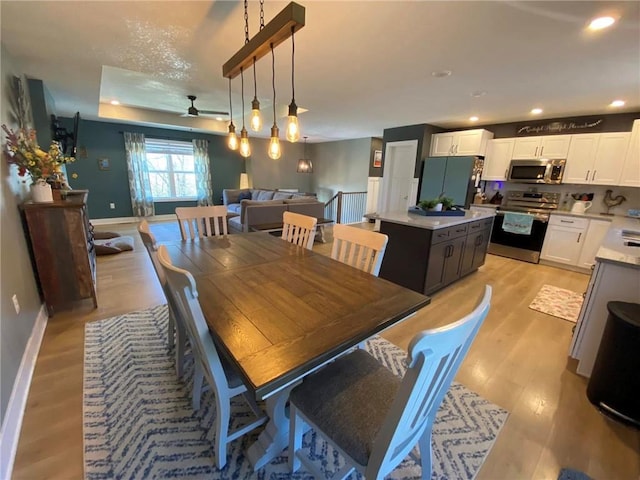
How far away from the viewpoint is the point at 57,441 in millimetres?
1368

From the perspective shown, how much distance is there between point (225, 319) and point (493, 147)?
549cm

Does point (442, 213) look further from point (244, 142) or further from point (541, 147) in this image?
point (541, 147)

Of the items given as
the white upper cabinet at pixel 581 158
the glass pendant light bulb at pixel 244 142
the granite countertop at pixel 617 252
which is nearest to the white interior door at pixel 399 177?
the white upper cabinet at pixel 581 158

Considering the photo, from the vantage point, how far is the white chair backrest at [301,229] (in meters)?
2.32

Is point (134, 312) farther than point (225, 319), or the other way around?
point (134, 312)

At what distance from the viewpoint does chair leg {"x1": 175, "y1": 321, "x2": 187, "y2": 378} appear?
1667 mm

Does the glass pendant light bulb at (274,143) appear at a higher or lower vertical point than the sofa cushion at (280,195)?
higher

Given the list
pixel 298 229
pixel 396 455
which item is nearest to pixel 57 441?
pixel 396 455

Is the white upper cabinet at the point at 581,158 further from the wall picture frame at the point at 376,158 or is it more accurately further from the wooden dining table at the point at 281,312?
the wooden dining table at the point at 281,312

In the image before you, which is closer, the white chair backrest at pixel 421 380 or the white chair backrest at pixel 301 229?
the white chair backrest at pixel 421 380

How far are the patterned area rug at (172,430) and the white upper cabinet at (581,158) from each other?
4.19 metres

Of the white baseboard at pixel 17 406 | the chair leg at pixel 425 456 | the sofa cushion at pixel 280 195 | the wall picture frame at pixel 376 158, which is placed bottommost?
the white baseboard at pixel 17 406

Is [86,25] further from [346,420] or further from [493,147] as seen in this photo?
[493,147]

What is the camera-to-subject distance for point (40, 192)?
2334mm
